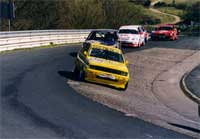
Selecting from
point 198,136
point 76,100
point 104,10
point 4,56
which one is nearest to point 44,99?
point 76,100

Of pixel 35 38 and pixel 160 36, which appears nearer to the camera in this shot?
pixel 35 38

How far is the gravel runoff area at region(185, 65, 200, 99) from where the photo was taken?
1988 centimetres

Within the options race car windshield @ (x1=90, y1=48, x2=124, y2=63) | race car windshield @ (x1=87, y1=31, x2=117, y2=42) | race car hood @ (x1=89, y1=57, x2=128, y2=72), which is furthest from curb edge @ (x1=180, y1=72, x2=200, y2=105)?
race car windshield @ (x1=87, y1=31, x2=117, y2=42)

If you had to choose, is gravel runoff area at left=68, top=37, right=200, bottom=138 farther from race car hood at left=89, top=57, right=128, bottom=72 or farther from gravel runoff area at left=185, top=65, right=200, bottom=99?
race car hood at left=89, top=57, right=128, bottom=72

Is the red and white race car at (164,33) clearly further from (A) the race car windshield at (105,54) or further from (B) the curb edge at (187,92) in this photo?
(A) the race car windshield at (105,54)

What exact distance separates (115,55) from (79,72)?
1.87 meters

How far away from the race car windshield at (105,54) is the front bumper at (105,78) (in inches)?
49.0

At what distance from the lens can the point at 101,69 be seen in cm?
1731

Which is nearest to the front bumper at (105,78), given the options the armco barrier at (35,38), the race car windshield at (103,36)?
the race car windshield at (103,36)

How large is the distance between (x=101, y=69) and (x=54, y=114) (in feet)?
20.0

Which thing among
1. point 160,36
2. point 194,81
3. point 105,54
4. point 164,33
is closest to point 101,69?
point 105,54

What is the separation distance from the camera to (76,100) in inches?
535

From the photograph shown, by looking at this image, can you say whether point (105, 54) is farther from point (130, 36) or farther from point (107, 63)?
point (130, 36)

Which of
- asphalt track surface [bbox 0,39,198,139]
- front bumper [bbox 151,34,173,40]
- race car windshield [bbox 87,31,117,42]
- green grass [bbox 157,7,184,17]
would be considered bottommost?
green grass [bbox 157,7,184,17]
